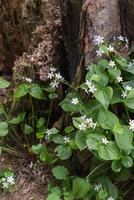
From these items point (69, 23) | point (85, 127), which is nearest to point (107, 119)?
point (85, 127)

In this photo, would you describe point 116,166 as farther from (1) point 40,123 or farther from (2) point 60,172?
(1) point 40,123

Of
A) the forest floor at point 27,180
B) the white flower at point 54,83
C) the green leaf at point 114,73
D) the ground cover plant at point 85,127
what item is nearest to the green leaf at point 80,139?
the ground cover plant at point 85,127

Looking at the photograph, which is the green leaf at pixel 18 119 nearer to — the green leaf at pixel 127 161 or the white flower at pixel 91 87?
the white flower at pixel 91 87

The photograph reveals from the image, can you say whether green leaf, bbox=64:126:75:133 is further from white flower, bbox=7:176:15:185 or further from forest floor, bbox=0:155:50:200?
white flower, bbox=7:176:15:185

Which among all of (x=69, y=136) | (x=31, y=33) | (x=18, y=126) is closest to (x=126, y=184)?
(x=69, y=136)

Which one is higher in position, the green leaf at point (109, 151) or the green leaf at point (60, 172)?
the green leaf at point (109, 151)

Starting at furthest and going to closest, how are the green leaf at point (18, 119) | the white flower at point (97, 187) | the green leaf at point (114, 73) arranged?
the green leaf at point (18, 119), the white flower at point (97, 187), the green leaf at point (114, 73)

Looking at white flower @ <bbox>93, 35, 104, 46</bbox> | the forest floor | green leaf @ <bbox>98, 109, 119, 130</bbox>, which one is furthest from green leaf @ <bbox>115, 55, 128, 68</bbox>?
the forest floor
